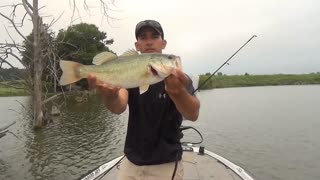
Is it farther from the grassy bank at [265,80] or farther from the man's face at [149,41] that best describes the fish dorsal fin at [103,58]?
the grassy bank at [265,80]

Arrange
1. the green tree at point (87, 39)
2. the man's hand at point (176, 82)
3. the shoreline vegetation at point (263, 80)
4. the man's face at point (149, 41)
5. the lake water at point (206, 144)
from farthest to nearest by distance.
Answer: the shoreline vegetation at point (263, 80), the green tree at point (87, 39), the lake water at point (206, 144), the man's face at point (149, 41), the man's hand at point (176, 82)

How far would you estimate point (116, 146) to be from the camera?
684 inches

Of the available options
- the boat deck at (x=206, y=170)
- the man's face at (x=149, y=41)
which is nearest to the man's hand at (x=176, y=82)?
the man's face at (x=149, y=41)

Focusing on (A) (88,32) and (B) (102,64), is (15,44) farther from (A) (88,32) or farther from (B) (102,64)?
(A) (88,32)

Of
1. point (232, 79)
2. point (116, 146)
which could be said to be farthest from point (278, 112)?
point (232, 79)

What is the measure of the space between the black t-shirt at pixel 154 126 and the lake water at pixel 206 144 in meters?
9.37

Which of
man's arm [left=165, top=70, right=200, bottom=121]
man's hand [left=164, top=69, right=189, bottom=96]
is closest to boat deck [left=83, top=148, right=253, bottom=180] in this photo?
man's arm [left=165, top=70, right=200, bottom=121]

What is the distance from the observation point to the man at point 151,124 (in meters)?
3.64

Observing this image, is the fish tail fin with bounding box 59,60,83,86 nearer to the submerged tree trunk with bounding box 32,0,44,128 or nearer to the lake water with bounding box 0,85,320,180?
the lake water with bounding box 0,85,320,180

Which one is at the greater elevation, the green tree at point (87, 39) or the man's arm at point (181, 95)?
the green tree at point (87, 39)

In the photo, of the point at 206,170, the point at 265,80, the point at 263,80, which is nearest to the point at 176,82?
the point at 206,170

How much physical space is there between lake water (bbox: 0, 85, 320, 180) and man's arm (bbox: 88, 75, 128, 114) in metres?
9.69

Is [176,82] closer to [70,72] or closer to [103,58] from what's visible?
[103,58]

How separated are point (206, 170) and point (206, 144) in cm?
964
